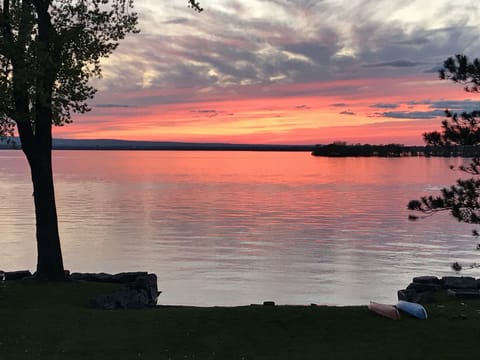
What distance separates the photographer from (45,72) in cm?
1964

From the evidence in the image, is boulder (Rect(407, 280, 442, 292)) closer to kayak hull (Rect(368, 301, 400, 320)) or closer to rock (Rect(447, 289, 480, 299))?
rock (Rect(447, 289, 480, 299))

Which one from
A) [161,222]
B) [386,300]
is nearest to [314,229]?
[161,222]

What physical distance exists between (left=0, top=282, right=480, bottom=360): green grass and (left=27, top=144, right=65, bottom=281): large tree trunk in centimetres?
388

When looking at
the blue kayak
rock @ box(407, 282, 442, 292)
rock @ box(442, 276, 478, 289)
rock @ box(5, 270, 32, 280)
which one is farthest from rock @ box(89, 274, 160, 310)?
rock @ box(442, 276, 478, 289)

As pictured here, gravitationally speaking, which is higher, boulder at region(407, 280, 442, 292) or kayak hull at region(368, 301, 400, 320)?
kayak hull at region(368, 301, 400, 320)

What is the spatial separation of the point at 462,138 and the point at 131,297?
1216 cm

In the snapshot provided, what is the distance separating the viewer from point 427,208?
1448 cm

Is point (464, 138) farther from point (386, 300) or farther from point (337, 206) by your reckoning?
point (337, 206)

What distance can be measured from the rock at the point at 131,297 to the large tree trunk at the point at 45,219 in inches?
117

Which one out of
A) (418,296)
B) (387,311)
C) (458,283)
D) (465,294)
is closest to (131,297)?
(387,311)

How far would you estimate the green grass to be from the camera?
42.3 feet

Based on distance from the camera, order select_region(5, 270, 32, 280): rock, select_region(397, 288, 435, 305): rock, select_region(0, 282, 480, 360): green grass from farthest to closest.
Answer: select_region(5, 270, 32, 280): rock < select_region(397, 288, 435, 305): rock < select_region(0, 282, 480, 360): green grass

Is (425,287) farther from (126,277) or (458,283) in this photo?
(126,277)

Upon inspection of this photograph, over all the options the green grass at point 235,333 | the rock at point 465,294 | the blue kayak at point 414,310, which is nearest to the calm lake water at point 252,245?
the rock at point 465,294
